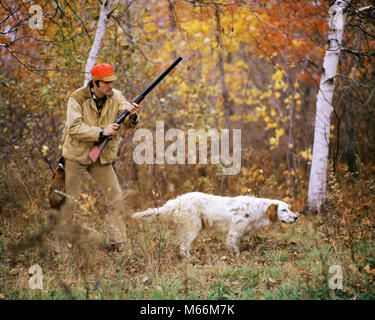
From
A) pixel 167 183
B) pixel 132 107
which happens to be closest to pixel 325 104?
pixel 167 183

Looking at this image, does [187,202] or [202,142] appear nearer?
[187,202]

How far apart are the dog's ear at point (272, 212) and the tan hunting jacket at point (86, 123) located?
2173mm

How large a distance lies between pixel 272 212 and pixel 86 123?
8.99ft

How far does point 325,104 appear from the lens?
6207mm

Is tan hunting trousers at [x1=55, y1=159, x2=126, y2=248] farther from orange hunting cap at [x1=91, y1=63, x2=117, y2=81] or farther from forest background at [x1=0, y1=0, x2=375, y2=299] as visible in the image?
orange hunting cap at [x1=91, y1=63, x2=117, y2=81]

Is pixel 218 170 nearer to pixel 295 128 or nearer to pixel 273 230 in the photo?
pixel 273 230

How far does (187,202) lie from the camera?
501 cm

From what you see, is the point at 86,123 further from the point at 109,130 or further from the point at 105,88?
the point at 105,88

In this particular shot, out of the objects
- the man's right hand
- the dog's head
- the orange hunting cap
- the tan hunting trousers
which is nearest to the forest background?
the tan hunting trousers

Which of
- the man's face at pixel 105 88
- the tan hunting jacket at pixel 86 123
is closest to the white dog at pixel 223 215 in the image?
the tan hunting jacket at pixel 86 123

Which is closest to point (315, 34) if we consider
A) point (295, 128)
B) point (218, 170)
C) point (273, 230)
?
point (295, 128)

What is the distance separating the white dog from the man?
1.76 feet

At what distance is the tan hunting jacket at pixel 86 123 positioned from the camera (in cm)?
430
